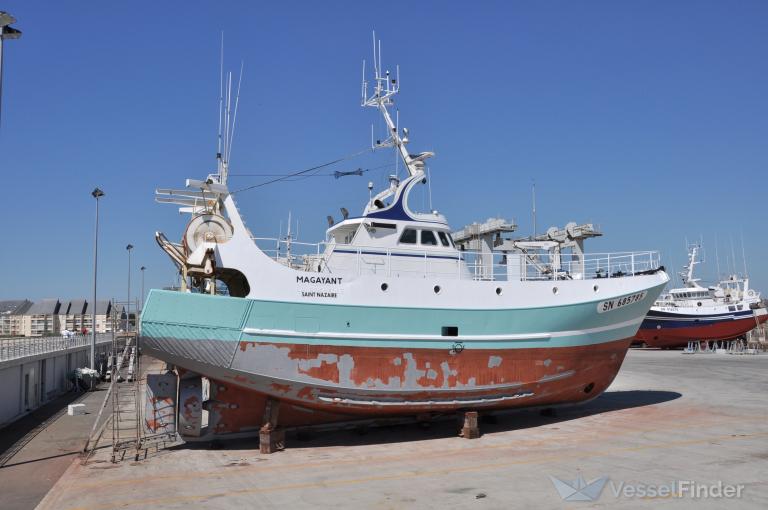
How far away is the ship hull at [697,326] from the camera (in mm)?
47312

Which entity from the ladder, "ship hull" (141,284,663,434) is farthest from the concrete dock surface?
"ship hull" (141,284,663,434)

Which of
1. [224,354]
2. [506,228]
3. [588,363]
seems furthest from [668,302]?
[224,354]

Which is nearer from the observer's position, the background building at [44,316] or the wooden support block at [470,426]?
the wooden support block at [470,426]

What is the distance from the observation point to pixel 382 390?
43.9 feet

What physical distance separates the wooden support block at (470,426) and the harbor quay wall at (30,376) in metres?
12.1

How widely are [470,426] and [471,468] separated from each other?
8.87 ft

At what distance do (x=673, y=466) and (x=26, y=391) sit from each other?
59.3 ft

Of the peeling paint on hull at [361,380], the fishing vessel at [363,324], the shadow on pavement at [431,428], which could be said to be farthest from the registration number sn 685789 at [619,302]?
the shadow on pavement at [431,428]

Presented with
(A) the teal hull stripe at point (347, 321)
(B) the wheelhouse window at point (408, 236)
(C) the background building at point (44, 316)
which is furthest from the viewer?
(C) the background building at point (44, 316)

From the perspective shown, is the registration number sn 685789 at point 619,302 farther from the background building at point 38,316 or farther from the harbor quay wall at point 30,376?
the background building at point 38,316

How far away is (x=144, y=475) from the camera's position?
11.0 meters

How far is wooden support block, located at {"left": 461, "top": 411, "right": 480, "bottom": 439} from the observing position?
13893 mm

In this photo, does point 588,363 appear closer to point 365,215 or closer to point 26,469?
point 365,215

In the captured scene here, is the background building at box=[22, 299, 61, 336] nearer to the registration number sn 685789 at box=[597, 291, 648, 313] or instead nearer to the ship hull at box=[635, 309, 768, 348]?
the ship hull at box=[635, 309, 768, 348]
